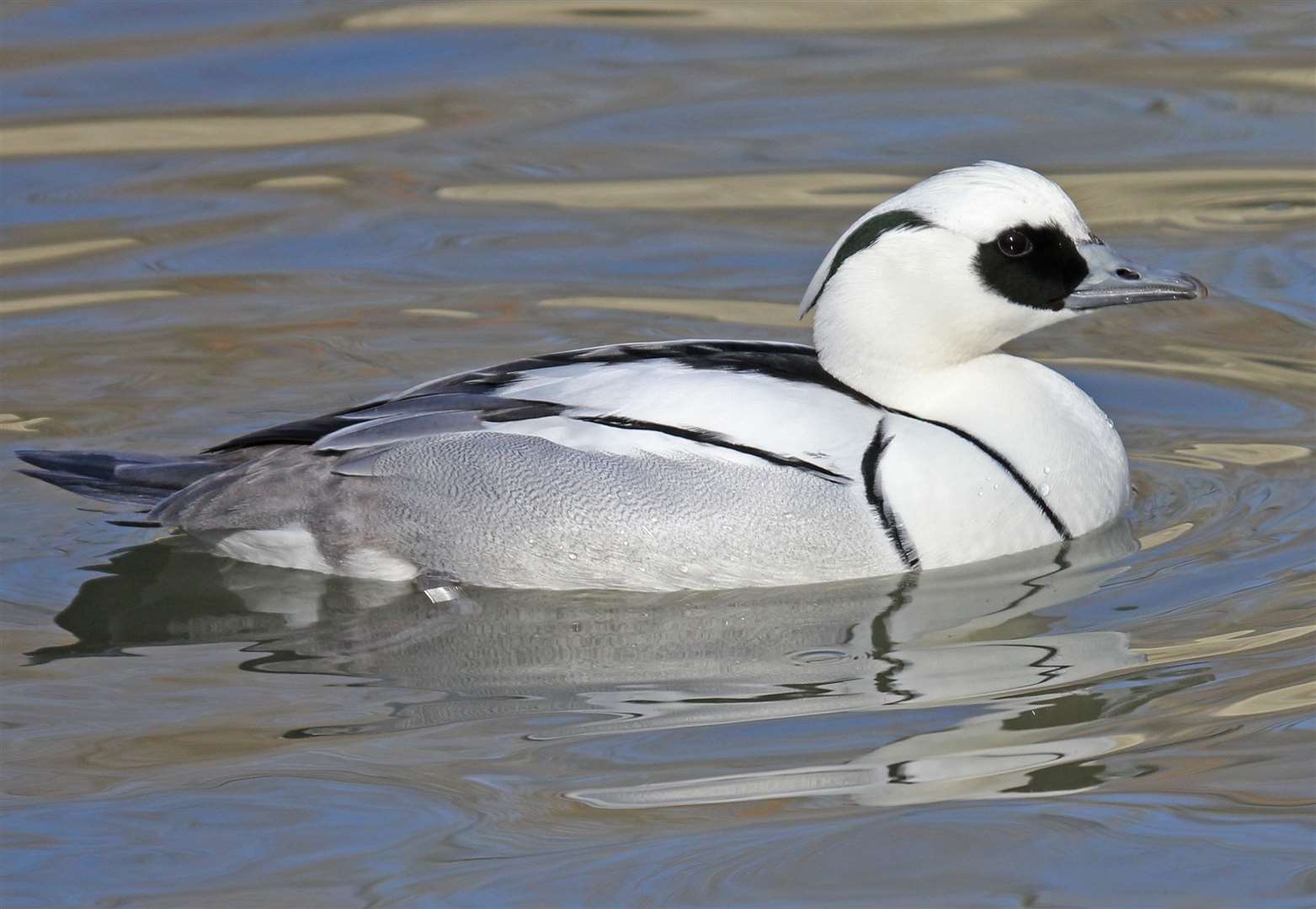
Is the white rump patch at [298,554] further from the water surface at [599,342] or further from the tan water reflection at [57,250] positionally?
the tan water reflection at [57,250]

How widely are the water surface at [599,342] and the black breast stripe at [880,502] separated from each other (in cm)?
13

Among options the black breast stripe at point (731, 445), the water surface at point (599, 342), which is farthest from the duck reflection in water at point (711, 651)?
the black breast stripe at point (731, 445)

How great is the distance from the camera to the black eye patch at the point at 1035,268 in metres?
6.75

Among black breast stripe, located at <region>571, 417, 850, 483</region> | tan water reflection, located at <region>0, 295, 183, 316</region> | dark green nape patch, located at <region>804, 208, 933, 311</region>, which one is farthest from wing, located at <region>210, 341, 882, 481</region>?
tan water reflection, located at <region>0, 295, 183, 316</region>

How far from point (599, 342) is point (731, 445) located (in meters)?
2.53

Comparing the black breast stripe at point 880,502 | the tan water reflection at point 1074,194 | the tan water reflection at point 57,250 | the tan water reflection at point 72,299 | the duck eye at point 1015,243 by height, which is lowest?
the black breast stripe at point 880,502

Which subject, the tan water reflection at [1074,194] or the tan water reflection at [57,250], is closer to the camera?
the tan water reflection at [57,250]

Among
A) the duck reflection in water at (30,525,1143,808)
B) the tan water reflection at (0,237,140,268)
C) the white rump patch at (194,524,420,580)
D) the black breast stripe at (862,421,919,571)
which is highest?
the tan water reflection at (0,237,140,268)

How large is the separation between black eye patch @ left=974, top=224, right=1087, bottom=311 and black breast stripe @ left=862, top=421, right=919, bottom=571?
678 millimetres

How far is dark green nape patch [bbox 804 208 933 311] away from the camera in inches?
265

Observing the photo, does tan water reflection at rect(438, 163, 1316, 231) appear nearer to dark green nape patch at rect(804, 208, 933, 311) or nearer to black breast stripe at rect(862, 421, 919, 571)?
dark green nape patch at rect(804, 208, 933, 311)

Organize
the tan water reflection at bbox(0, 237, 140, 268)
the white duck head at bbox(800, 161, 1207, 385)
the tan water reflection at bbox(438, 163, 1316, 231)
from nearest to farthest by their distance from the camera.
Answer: the white duck head at bbox(800, 161, 1207, 385) → the tan water reflection at bbox(0, 237, 140, 268) → the tan water reflection at bbox(438, 163, 1316, 231)

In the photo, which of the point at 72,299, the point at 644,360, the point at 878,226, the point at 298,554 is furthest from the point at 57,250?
the point at 878,226

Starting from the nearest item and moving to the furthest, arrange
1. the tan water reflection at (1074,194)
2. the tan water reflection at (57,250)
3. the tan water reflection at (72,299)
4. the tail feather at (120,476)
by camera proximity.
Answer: the tail feather at (120,476), the tan water reflection at (72,299), the tan water reflection at (57,250), the tan water reflection at (1074,194)
